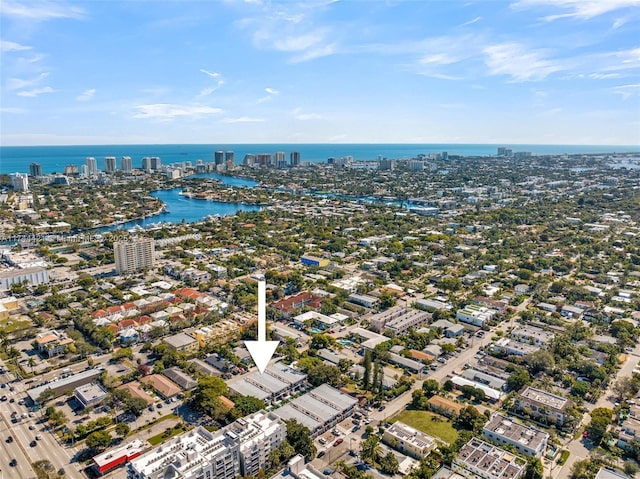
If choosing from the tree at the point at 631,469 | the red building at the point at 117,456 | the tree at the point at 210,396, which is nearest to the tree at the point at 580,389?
the tree at the point at 631,469

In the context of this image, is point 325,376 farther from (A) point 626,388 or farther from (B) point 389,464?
(A) point 626,388

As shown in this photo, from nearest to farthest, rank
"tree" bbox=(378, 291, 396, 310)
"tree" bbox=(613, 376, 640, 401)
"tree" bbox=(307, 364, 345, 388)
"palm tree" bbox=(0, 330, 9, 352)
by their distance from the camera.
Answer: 1. "tree" bbox=(613, 376, 640, 401)
2. "tree" bbox=(307, 364, 345, 388)
3. "palm tree" bbox=(0, 330, 9, 352)
4. "tree" bbox=(378, 291, 396, 310)

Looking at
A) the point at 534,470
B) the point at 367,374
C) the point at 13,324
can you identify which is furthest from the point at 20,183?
the point at 534,470

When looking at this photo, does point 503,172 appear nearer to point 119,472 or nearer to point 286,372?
point 286,372

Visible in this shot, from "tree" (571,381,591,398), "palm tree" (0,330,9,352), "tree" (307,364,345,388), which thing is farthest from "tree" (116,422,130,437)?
"tree" (571,381,591,398)

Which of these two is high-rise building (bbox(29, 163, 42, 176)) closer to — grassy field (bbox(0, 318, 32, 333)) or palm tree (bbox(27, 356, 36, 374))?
grassy field (bbox(0, 318, 32, 333))

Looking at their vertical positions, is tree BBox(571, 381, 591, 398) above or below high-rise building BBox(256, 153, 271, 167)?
below
